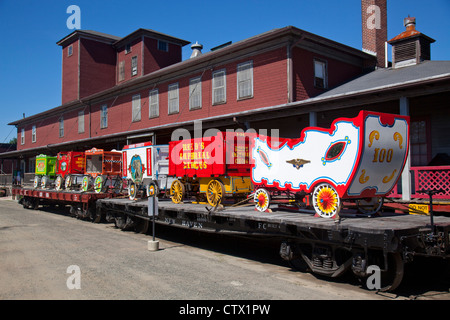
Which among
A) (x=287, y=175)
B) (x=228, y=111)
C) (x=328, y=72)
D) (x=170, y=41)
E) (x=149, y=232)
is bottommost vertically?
(x=149, y=232)

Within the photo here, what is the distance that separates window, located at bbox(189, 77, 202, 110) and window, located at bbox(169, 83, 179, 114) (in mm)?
1455

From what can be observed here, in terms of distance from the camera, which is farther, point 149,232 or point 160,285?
point 149,232

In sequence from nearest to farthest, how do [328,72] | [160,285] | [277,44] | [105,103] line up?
[160,285], [277,44], [328,72], [105,103]

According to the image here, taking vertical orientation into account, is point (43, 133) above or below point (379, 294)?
above

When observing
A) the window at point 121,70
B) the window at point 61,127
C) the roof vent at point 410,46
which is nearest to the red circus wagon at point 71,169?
the window at point 121,70

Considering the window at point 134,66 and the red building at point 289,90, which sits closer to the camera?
the red building at point 289,90

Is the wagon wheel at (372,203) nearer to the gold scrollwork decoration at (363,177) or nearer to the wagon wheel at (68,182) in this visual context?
the gold scrollwork decoration at (363,177)

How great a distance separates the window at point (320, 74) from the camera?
18.5 metres

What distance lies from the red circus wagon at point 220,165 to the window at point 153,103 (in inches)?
541

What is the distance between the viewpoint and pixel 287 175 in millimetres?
8836
